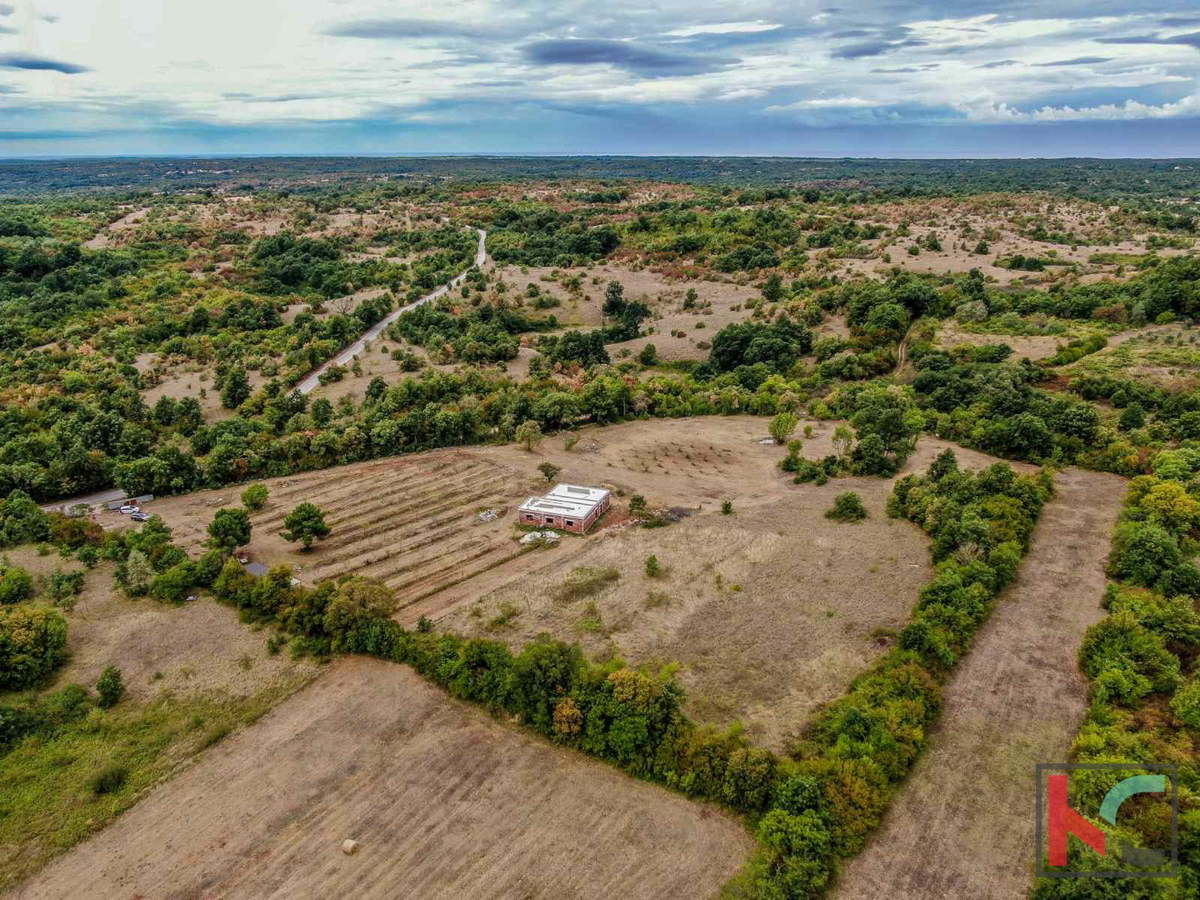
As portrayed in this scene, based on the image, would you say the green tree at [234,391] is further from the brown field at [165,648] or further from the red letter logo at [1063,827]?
the red letter logo at [1063,827]

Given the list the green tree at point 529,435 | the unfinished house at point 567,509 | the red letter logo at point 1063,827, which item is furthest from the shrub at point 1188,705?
the green tree at point 529,435

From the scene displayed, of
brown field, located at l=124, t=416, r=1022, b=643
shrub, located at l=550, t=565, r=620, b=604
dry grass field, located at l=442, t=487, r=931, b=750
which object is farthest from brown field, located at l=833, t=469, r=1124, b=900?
shrub, located at l=550, t=565, r=620, b=604

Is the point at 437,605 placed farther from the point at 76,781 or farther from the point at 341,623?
the point at 76,781

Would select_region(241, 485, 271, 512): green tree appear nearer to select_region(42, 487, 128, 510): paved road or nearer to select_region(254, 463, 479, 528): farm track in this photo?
select_region(254, 463, 479, 528): farm track

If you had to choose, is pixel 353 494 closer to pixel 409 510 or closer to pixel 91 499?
pixel 409 510

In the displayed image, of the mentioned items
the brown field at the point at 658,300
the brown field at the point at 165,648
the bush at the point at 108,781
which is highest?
the brown field at the point at 658,300

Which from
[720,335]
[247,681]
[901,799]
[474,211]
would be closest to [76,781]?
[247,681]

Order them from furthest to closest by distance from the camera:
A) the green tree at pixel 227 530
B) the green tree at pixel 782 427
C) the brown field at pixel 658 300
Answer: the brown field at pixel 658 300
the green tree at pixel 782 427
the green tree at pixel 227 530
